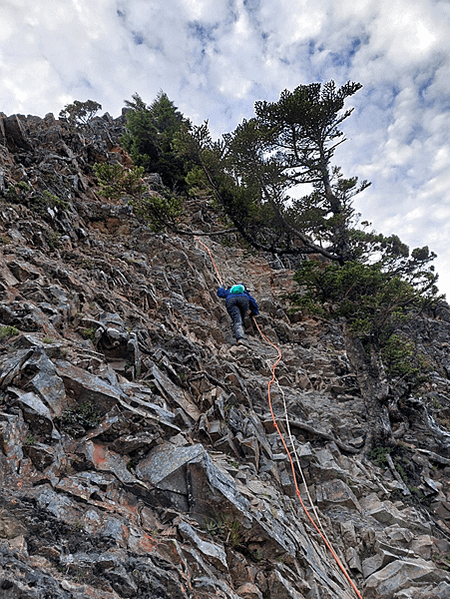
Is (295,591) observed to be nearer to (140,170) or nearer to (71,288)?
(71,288)

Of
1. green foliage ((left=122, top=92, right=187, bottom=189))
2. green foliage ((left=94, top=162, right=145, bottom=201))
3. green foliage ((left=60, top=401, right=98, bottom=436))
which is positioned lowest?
green foliage ((left=60, top=401, right=98, bottom=436))

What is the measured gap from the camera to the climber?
521 inches

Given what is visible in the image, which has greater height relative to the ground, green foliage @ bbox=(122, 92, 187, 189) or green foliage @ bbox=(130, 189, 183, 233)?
green foliage @ bbox=(122, 92, 187, 189)

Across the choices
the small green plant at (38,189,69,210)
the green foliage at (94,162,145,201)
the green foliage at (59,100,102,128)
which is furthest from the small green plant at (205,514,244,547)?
the green foliage at (59,100,102,128)

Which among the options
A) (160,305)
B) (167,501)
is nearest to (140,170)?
(160,305)

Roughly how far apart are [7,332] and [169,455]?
3640 mm

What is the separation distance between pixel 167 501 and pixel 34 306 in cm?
486

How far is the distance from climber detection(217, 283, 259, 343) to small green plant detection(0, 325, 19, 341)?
833 cm

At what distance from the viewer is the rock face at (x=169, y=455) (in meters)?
3.53

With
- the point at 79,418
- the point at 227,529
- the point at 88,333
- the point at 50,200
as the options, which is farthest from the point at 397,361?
the point at 50,200

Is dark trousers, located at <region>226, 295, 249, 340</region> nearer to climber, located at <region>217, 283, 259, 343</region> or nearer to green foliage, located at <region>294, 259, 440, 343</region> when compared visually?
climber, located at <region>217, 283, 259, 343</region>

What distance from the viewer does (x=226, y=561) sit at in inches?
161

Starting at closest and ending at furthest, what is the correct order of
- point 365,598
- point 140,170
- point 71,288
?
point 365,598 → point 71,288 → point 140,170

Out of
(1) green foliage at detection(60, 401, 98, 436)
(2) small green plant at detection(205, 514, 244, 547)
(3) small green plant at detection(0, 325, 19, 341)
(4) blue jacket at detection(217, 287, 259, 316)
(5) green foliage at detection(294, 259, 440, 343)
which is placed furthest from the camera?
(4) blue jacket at detection(217, 287, 259, 316)
